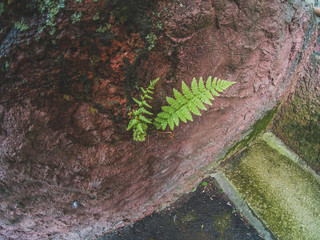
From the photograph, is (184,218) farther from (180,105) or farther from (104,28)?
(104,28)

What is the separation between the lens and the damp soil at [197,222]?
7.30 feet

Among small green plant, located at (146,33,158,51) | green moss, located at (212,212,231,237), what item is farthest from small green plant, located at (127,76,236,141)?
green moss, located at (212,212,231,237)

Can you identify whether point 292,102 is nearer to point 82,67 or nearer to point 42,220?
point 82,67

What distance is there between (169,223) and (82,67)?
1.87m

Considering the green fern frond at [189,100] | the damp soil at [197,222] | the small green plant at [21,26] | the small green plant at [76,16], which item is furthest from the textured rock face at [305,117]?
the small green plant at [21,26]

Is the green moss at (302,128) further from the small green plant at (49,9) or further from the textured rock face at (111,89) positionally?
the small green plant at (49,9)

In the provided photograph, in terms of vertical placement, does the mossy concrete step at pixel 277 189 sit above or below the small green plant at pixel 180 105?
below

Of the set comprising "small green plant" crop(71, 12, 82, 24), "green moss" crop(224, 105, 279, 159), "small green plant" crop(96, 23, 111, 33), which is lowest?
"green moss" crop(224, 105, 279, 159)

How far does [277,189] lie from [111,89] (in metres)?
1.95

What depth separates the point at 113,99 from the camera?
4.16 ft

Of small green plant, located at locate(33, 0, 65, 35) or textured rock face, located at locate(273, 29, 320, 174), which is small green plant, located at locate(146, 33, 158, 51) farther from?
textured rock face, located at locate(273, 29, 320, 174)

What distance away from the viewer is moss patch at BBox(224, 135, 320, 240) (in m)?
2.10

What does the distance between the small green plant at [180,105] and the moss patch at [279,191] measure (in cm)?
131

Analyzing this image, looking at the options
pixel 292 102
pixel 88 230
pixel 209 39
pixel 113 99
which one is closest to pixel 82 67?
pixel 113 99
